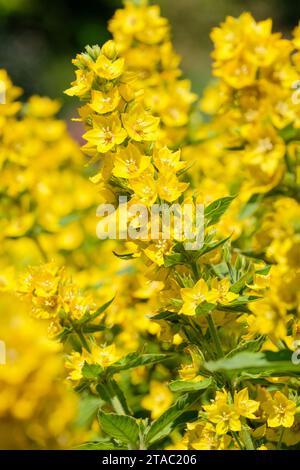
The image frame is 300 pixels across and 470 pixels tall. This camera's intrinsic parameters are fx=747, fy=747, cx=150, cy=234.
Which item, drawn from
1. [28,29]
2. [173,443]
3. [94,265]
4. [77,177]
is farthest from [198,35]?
[173,443]

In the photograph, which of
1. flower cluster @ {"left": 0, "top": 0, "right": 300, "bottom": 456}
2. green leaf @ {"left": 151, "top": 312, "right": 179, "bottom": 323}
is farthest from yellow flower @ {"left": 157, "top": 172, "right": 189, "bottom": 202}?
green leaf @ {"left": 151, "top": 312, "right": 179, "bottom": 323}

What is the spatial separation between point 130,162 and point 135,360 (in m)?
0.38

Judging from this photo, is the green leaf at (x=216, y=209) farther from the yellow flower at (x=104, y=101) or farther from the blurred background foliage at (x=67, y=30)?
the blurred background foliage at (x=67, y=30)

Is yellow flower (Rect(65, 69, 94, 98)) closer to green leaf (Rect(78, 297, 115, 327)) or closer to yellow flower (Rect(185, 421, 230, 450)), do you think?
green leaf (Rect(78, 297, 115, 327))

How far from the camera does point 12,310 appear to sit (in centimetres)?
95

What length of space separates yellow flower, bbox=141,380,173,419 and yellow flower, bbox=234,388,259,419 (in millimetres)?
390

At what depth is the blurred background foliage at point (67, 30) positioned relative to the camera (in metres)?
7.86

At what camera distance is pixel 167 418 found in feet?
4.59

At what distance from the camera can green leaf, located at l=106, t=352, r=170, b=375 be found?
4.68 feet

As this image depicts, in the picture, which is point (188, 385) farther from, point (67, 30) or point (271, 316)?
point (67, 30)

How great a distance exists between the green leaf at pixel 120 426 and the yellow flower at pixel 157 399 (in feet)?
1.17

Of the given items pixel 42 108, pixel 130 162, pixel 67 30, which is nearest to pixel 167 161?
pixel 130 162

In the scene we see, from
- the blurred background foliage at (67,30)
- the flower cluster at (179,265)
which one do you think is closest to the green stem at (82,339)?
the flower cluster at (179,265)
